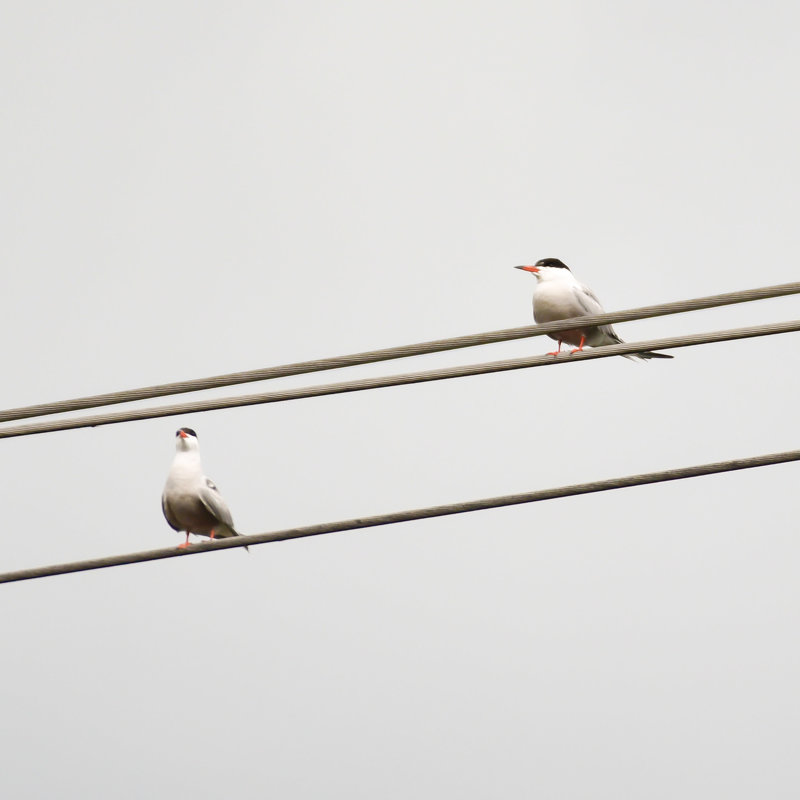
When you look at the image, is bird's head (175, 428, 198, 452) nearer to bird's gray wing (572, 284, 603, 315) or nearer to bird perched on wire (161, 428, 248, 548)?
bird perched on wire (161, 428, 248, 548)

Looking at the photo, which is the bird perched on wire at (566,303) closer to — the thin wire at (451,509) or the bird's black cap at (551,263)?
the bird's black cap at (551,263)

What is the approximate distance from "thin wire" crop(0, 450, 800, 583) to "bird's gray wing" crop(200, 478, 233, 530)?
15.5ft

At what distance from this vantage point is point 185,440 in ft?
44.1

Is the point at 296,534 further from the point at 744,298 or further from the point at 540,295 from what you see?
→ the point at 540,295

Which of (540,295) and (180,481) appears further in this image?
(180,481)

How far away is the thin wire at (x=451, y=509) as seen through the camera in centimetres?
785

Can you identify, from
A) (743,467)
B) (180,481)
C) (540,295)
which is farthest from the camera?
(180,481)

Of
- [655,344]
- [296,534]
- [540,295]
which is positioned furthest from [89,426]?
[540,295]

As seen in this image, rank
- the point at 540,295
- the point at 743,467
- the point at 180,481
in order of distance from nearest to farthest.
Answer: the point at 743,467, the point at 540,295, the point at 180,481

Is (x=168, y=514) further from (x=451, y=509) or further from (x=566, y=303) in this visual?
(x=451, y=509)

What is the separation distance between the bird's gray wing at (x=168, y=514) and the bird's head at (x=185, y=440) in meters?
0.47

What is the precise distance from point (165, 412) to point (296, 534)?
0.93 metres

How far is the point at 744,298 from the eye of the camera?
7918 millimetres

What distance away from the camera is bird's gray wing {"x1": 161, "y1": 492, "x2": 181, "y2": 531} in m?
13.2
